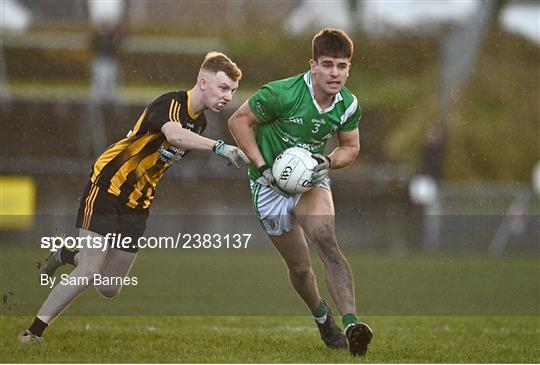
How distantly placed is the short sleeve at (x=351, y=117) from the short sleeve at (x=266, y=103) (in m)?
0.40

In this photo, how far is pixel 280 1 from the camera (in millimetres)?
9953

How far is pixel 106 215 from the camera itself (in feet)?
20.2

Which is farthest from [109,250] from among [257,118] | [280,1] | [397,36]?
[397,36]

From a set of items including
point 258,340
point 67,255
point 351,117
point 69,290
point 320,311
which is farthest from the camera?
point 258,340

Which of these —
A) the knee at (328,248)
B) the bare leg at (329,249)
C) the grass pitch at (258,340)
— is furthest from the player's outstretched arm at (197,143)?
the grass pitch at (258,340)

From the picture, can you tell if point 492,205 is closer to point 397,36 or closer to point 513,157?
point 513,157

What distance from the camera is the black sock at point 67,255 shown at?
256 inches

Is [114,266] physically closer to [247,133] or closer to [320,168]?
[247,133]

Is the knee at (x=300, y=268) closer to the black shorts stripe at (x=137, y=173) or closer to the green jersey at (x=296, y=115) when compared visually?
the green jersey at (x=296, y=115)

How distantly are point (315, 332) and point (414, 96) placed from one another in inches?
212

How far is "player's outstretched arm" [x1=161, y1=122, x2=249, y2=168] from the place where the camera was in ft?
18.3

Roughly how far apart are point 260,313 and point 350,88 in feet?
10.7

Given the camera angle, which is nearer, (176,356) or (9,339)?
(176,356)

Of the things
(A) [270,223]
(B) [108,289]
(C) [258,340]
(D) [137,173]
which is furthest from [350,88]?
(B) [108,289]
